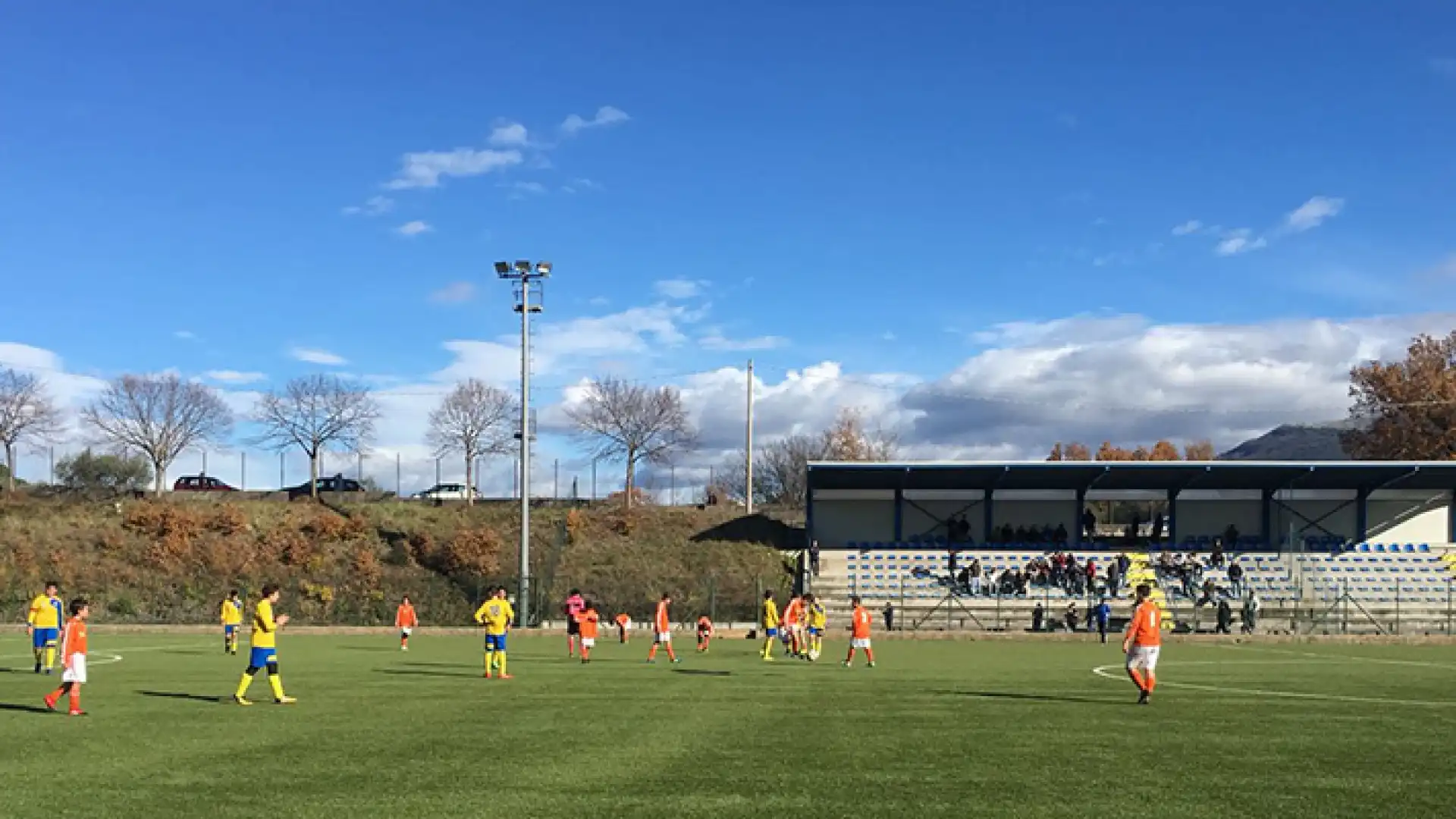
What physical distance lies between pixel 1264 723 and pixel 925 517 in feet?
140

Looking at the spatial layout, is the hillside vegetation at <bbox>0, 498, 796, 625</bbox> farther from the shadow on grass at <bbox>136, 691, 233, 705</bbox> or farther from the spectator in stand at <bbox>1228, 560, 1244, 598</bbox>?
the shadow on grass at <bbox>136, 691, 233, 705</bbox>

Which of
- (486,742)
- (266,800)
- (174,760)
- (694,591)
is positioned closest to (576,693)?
(486,742)

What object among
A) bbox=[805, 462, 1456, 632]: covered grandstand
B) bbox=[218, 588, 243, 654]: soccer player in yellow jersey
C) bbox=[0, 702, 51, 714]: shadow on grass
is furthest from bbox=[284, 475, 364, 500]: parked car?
bbox=[0, 702, 51, 714]: shadow on grass

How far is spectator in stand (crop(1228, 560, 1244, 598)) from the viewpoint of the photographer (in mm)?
48906

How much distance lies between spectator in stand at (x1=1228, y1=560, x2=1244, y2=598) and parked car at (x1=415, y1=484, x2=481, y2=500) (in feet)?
139

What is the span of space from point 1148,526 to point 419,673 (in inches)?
1814

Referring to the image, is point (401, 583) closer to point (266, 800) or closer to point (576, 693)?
point (576, 693)

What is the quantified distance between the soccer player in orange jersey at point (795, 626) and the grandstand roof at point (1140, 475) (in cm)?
2438

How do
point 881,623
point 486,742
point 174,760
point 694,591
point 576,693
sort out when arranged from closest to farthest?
point 174,760 < point 486,742 < point 576,693 < point 881,623 < point 694,591

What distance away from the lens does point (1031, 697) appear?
62.2 feet

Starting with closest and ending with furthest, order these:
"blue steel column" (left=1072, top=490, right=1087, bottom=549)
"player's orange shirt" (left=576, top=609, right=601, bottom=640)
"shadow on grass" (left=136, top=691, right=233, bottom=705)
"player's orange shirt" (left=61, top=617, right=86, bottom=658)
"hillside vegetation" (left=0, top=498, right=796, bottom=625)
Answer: "player's orange shirt" (left=61, top=617, right=86, bottom=658) → "shadow on grass" (left=136, top=691, right=233, bottom=705) → "player's orange shirt" (left=576, top=609, right=601, bottom=640) → "hillside vegetation" (left=0, top=498, right=796, bottom=625) → "blue steel column" (left=1072, top=490, right=1087, bottom=549)

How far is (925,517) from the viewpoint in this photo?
57969 millimetres

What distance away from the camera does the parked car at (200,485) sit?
2908 inches

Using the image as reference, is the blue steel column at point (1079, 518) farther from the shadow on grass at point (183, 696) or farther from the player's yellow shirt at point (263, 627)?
the player's yellow shirt at point (263, 627)
